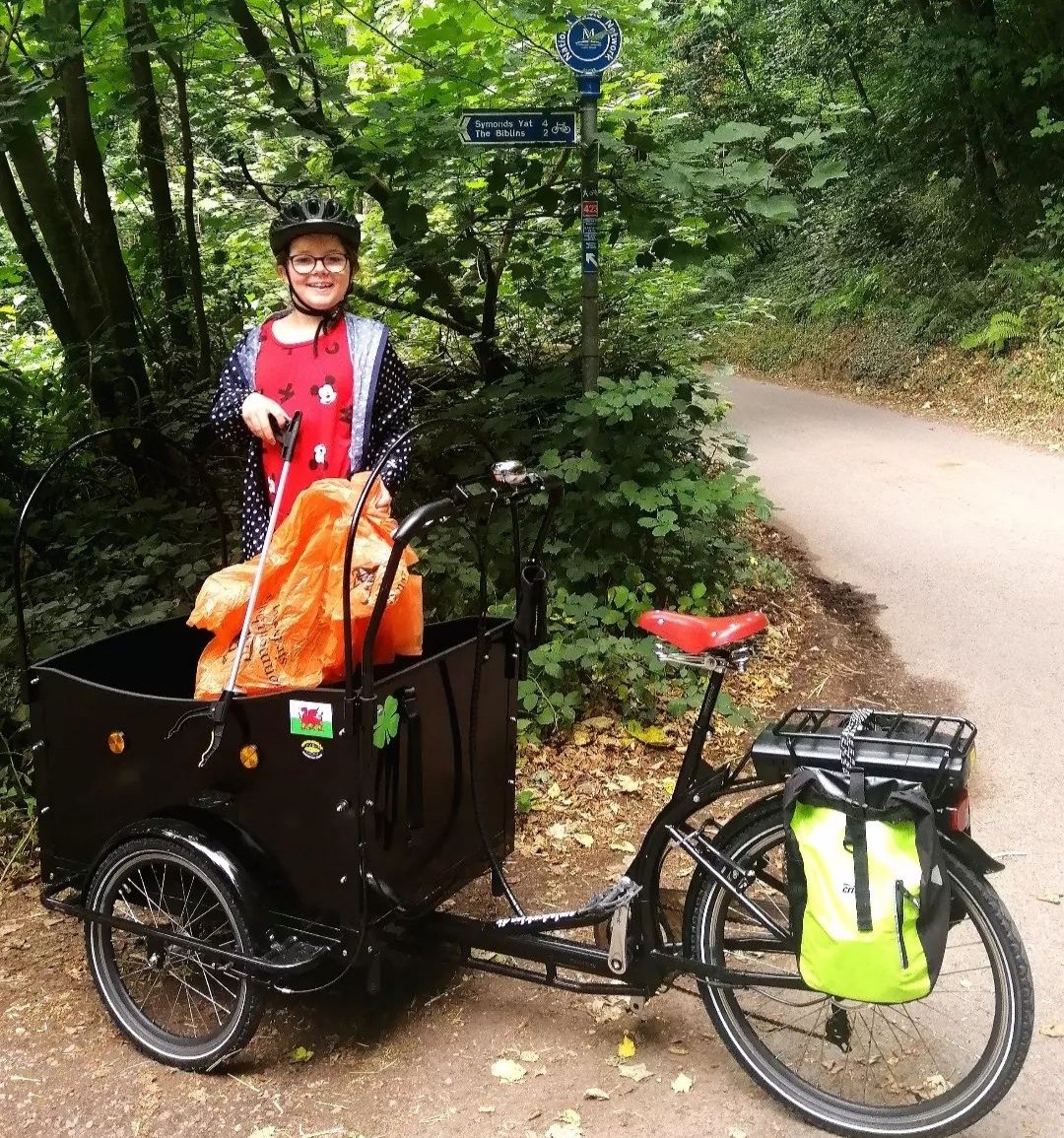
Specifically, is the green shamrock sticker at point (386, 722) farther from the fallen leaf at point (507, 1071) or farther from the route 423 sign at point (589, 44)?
the route 423 sign at point (589, 44)

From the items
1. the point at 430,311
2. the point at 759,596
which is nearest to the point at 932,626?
the point at 759,596

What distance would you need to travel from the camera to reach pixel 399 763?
2775 millimetres

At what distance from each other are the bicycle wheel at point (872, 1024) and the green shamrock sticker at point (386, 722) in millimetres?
883

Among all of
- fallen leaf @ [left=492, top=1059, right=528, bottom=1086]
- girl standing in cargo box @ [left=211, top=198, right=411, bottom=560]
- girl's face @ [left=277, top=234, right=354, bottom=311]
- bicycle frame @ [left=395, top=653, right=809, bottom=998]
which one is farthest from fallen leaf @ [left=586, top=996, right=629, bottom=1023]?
girl's face @ [left=277, top=234, right=354, bottom=311]

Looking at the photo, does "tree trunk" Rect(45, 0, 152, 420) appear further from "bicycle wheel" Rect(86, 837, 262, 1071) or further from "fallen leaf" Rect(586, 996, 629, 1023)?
"fallen leaf" Rect(586, 996, 629, 1023)

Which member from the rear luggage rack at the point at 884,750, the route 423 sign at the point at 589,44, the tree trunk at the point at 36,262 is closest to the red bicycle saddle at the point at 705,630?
the rear luggage rack at the point at 884,750

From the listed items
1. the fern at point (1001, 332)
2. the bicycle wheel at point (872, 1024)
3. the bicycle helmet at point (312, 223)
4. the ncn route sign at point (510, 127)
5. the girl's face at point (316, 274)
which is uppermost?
the ncn route sign at point (510, 127)

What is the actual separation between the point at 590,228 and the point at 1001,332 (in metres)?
9.37

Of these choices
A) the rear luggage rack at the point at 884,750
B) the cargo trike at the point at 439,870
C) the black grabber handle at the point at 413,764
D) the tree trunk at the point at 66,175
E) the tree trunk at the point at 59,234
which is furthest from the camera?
the tree trunk at the point at 66,175

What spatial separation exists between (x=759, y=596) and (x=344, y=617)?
14.5ft

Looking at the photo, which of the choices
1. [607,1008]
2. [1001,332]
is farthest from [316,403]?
[1001,332]

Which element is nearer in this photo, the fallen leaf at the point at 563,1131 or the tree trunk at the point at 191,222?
the fallen leaf at the point at 563,1131

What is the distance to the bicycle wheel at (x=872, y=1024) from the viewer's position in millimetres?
2391

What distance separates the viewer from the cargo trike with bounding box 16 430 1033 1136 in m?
2.51
